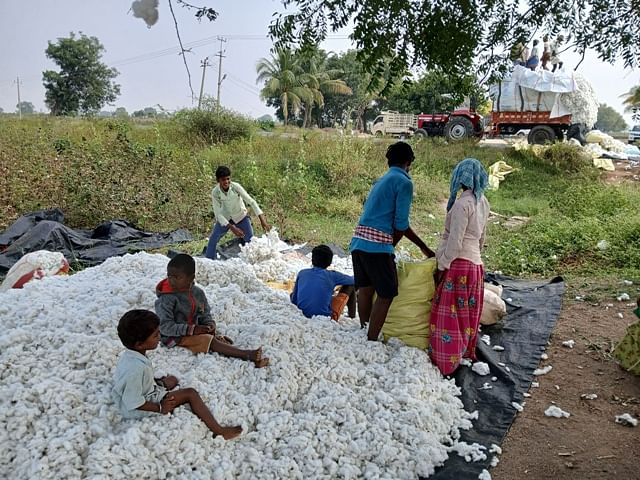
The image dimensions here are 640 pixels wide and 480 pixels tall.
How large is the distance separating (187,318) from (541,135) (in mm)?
14078

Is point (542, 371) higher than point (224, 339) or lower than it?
lower

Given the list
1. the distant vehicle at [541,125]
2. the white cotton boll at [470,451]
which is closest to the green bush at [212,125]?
the distant vehicle at [541,125]

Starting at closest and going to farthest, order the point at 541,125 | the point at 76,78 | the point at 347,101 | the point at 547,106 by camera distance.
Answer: the point at 547,106 → the point at 541,125 → the point at 76,78 → the point at 347,101

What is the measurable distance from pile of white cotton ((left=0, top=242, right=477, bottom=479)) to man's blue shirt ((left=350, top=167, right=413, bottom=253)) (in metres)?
0.66

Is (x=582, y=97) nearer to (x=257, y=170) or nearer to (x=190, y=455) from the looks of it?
(x=257, y=170)

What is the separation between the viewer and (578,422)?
9.70 ft

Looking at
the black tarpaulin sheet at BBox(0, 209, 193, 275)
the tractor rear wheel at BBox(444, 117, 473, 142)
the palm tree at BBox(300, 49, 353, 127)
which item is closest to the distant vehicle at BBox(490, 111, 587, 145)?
the tractor rear wheel at BBox(444, 117, 473, 142)

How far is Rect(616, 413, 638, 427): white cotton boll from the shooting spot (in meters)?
2.92

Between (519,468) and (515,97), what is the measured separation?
13821 mm

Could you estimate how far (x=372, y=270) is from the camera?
348cm

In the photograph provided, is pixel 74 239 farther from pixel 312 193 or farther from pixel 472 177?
pixel 472 177

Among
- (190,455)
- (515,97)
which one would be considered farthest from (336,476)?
(515,97)

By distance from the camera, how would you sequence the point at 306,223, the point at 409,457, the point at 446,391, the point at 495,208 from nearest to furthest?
the point at 409,457
the point at 446,391
the point at 306,223
the point at 495,208

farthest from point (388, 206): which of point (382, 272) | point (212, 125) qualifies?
point (212, 125)
